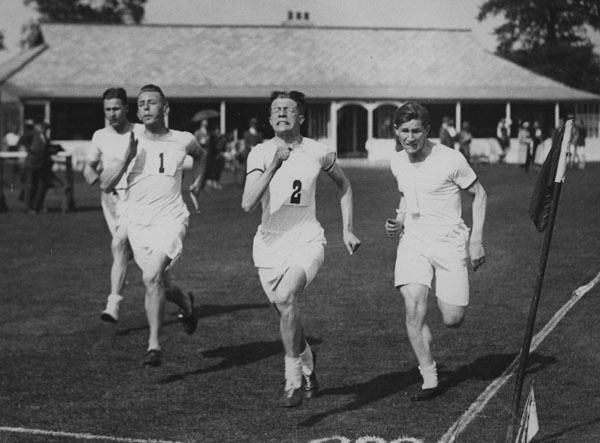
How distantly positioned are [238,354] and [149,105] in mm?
2285

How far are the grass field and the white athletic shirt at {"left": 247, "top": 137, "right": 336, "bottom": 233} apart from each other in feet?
4.18

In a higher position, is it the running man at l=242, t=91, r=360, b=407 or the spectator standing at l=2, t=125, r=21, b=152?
the running man at l=242, t=91, r=360, b=407

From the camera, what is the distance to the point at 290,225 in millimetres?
7773

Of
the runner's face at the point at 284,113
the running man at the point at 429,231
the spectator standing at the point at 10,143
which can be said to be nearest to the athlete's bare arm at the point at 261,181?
the runner's face at the point at 284,113

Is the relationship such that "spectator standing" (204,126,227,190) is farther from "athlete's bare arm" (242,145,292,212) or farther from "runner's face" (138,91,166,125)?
"athlete's bare arm" (242,145,292,212)

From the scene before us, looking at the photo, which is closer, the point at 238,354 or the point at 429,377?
the point at 429,377

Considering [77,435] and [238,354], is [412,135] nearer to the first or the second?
[238,354]

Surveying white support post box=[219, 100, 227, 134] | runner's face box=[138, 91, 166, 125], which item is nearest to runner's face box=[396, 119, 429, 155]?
runner's face box=[138, 91, 166, 125]

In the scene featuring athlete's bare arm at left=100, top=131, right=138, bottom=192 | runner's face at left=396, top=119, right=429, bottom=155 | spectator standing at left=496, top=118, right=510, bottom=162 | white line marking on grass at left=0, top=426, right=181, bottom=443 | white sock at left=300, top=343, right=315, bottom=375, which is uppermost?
runner's face at left=396, top=119, right=429, bottom=155

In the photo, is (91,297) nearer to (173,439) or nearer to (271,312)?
(271,312)

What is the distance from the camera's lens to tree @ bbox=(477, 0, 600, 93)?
74.0 meters

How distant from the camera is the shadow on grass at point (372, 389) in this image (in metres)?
7.56

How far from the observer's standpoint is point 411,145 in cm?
782

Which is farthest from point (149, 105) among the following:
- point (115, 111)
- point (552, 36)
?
point (552, 36)
